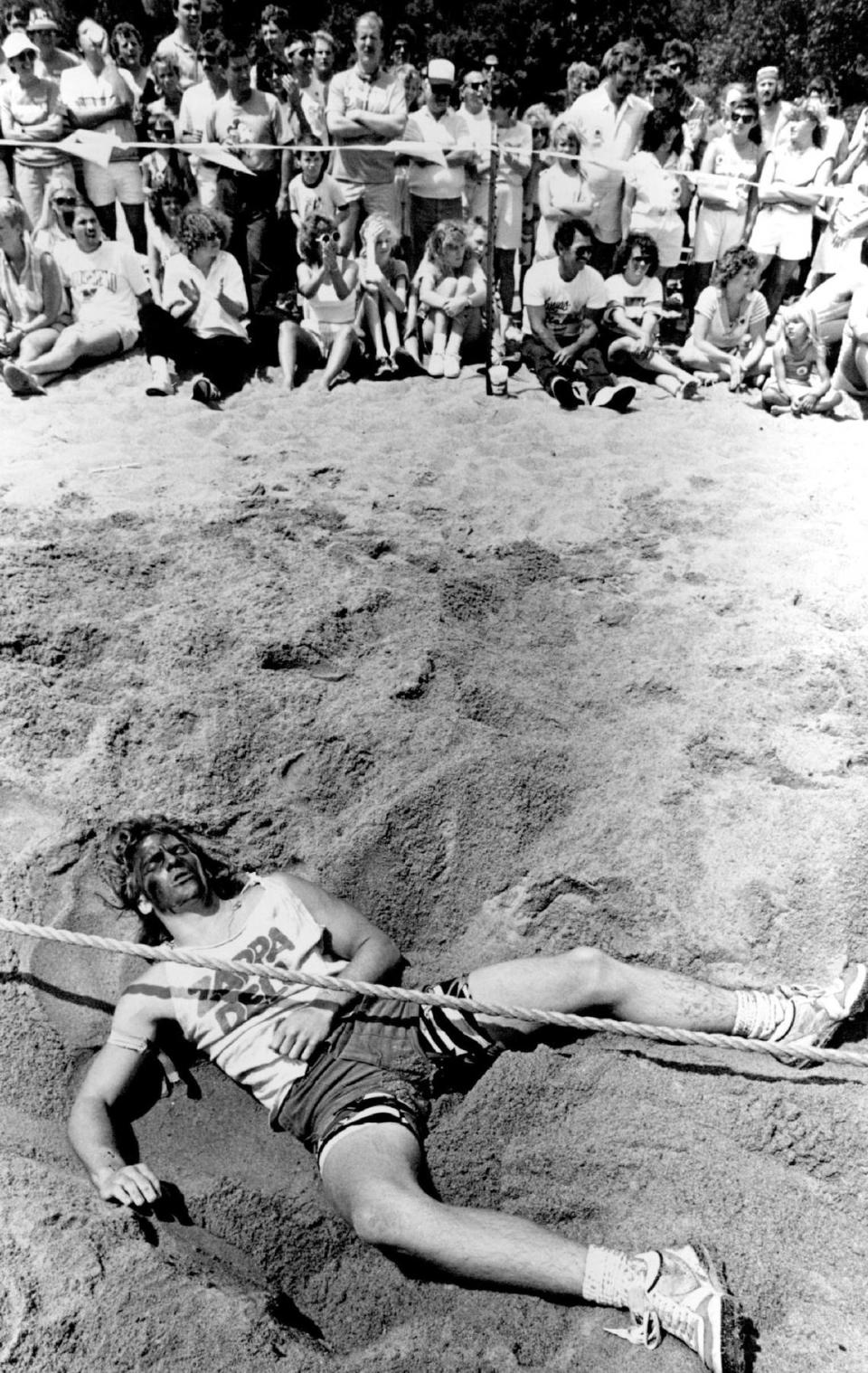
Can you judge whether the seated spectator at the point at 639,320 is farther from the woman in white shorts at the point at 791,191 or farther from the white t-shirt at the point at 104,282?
the white t-shirt at the point at 104,282

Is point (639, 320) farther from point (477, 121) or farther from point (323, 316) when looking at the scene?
point (323, 316)

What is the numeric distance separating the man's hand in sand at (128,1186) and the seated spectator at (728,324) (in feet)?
19.3

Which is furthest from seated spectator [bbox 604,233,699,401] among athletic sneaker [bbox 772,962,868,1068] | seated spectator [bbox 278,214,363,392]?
athletic sneaker [bbox 772,962,868,1068]

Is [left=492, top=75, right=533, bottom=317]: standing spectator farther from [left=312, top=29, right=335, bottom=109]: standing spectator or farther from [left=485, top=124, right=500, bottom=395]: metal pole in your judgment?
[left=312, top=29, right=335, bottom=109]: standing spectator

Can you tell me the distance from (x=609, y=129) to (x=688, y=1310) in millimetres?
7112

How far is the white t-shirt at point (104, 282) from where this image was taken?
21.1 ft

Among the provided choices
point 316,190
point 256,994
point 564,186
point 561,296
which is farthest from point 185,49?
point 256,994

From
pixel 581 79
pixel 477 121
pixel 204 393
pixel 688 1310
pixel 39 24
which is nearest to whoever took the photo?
pixel 688 1310

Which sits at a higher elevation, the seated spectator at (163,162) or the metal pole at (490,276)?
the seated spectator at (163,162)

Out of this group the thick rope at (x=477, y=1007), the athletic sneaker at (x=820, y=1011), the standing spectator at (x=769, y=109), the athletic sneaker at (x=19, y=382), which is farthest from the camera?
the standing spectator at (x=769, y=109)

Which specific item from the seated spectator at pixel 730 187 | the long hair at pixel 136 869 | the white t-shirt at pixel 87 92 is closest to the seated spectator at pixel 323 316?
the white t-shirt at pixel 87 92

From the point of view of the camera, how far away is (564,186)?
6.89 meters

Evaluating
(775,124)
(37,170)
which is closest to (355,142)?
(37,170)

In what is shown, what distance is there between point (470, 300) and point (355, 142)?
130 cm
